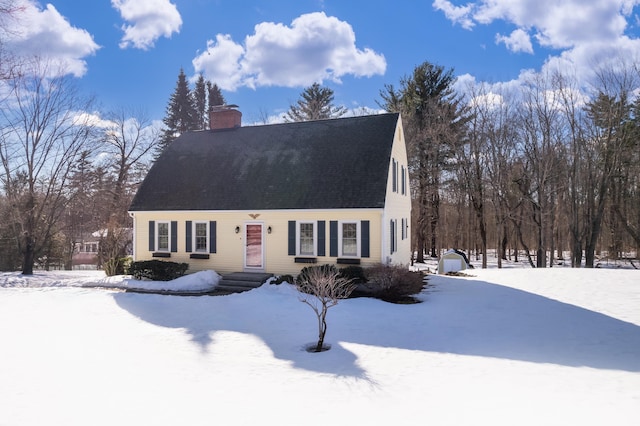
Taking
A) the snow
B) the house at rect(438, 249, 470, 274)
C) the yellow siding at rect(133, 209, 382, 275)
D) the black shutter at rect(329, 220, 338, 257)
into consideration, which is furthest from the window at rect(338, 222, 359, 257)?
the house at rect(438, 249, 470, 274)

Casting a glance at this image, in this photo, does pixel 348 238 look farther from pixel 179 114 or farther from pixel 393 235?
pixel 179 114

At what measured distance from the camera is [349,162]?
643 inches

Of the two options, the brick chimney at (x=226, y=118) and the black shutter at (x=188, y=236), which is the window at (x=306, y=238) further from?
the brick chimney at (x=226, y=118)

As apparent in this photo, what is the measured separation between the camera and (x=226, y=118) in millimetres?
20672

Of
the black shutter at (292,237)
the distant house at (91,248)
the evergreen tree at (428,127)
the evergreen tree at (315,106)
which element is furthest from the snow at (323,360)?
the evergreen tree at (315,106)

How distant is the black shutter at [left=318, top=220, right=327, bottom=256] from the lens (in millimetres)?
15117

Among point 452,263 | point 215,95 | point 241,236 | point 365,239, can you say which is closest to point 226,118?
point 241,236

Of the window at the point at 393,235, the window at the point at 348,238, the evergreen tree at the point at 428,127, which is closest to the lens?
the window at the point at 348,238

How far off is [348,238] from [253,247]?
415 cm

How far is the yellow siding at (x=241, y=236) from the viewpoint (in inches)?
582

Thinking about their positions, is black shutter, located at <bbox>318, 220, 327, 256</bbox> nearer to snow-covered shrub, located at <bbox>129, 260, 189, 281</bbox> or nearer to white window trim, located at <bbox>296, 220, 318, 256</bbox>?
white window trim, located at <bbox>296, 220, 318, 256</bbox>

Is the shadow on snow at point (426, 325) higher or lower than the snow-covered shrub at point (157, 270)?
lower

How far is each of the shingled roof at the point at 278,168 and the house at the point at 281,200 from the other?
1.9 inches

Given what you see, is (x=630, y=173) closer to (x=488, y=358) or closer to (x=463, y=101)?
(x=463, y=101)
